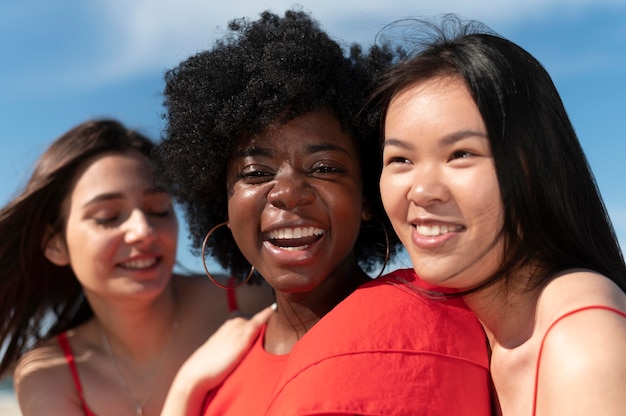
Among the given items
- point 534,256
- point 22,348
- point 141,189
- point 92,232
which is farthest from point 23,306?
point 534,256

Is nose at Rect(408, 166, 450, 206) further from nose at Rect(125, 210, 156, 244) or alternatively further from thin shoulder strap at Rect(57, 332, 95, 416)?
thin shoulder strap at Rect(57, 332, 95, 416)

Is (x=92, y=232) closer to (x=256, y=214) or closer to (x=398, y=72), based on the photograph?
(x=256, y=214)

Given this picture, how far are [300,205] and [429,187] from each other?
66 centimetres

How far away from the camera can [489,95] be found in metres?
2.15

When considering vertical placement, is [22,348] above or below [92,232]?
below

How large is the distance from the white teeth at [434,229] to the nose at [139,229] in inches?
83.5

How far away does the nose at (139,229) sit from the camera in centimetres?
405

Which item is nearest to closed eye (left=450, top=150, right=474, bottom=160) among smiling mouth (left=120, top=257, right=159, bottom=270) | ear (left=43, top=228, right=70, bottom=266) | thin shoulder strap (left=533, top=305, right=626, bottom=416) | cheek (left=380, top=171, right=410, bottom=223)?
cheek (left=380, top=171, right=410, bottom=223)

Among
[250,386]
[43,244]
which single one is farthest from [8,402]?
[250,386]

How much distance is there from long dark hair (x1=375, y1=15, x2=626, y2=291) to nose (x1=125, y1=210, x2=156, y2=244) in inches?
87.5

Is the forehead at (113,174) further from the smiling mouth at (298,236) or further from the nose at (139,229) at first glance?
the smiling mouth at (298,236)

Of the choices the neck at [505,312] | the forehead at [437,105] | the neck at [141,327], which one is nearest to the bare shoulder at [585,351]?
the neck at [505,312]

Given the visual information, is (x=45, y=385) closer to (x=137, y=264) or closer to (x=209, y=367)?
(x=137, y=264)

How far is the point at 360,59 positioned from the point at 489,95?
98 cm
